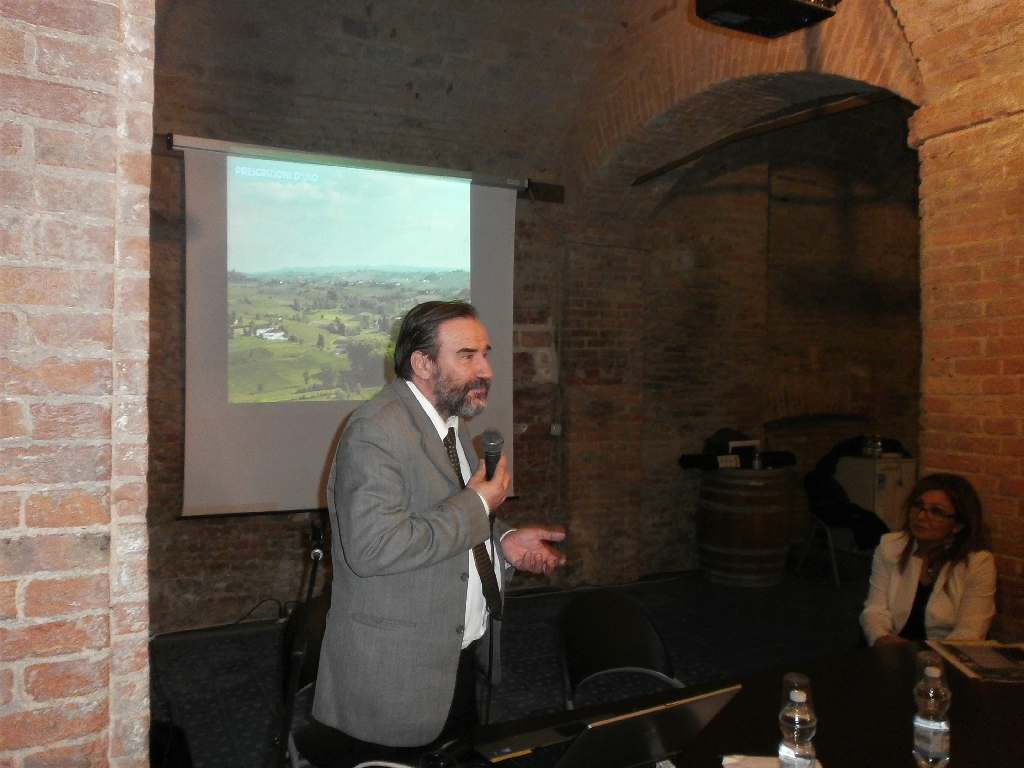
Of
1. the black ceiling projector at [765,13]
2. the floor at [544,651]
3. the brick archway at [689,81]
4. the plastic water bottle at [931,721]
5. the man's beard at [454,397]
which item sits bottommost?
the floor at [544,651]

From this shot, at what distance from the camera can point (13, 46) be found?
136 centimetres

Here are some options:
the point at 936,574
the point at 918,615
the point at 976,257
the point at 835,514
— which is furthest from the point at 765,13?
the point at 835,514

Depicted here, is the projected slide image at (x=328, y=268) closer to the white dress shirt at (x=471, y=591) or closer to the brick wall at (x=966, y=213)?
the brick wall at (x=966, y=213)

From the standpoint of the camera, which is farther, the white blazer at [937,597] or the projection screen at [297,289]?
the projection screen at [297,289]

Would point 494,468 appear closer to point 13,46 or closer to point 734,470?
point 13,46

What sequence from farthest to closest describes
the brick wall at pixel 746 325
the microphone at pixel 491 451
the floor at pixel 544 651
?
1. the brick wall at pixel 746 325
2. the floor at pixel 544 651
3. the microphone at pixel 491 451

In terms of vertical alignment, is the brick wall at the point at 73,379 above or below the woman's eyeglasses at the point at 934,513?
above

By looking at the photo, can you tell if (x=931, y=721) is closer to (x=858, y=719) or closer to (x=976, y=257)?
(x=858, y=719)

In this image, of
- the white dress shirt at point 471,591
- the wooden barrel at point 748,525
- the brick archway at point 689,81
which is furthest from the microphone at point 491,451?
the wooden barrel at point 748,525

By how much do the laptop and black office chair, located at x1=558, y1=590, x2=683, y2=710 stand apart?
2.47 ft

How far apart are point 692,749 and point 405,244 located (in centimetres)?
407

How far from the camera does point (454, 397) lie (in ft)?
7.03

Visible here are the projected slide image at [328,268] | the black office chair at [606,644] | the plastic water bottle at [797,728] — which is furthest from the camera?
the projected slide image at [328,268]

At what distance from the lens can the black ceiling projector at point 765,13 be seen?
287 cm
